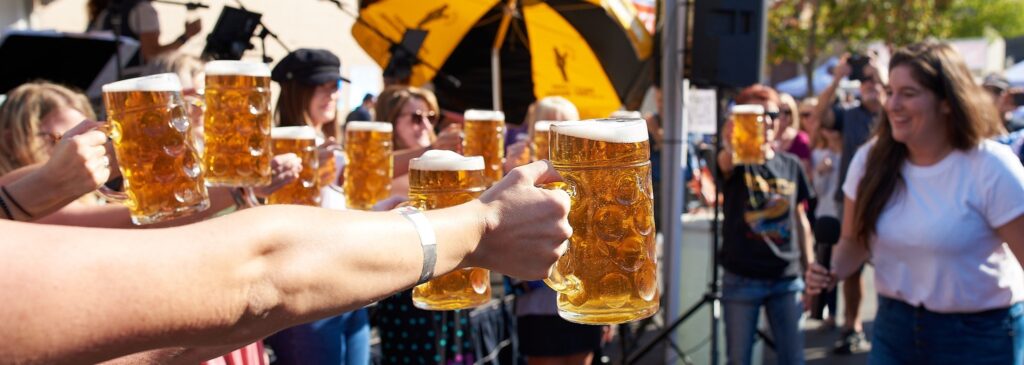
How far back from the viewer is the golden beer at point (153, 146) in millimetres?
1990

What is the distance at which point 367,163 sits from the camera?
2.95m

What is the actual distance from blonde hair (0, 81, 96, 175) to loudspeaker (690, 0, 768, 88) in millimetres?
3628

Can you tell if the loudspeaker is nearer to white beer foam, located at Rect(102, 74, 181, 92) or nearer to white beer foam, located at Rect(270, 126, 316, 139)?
white beer foam, located at Rect(270, 126, 316, 139)

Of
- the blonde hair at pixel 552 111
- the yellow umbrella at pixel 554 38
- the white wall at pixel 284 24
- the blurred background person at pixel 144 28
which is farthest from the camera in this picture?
the white wall at pixel 284 24

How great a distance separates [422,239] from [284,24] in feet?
41.2

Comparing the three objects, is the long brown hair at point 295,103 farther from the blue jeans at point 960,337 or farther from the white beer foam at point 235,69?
the blue jeans at point 960,337

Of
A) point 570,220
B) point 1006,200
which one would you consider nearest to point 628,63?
point 1006,200

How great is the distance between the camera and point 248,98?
7.50 ft

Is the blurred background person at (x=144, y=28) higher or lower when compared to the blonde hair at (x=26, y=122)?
higher

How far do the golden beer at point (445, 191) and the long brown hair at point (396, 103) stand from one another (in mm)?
2149

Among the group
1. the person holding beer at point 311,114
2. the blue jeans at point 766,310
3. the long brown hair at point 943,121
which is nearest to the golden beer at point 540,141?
the person holding beer at point 311,114

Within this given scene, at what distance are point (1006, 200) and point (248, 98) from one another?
2.37 meters

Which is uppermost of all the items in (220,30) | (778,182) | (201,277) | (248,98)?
(220,30)

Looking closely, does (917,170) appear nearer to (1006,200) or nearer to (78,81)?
(1006,200)
